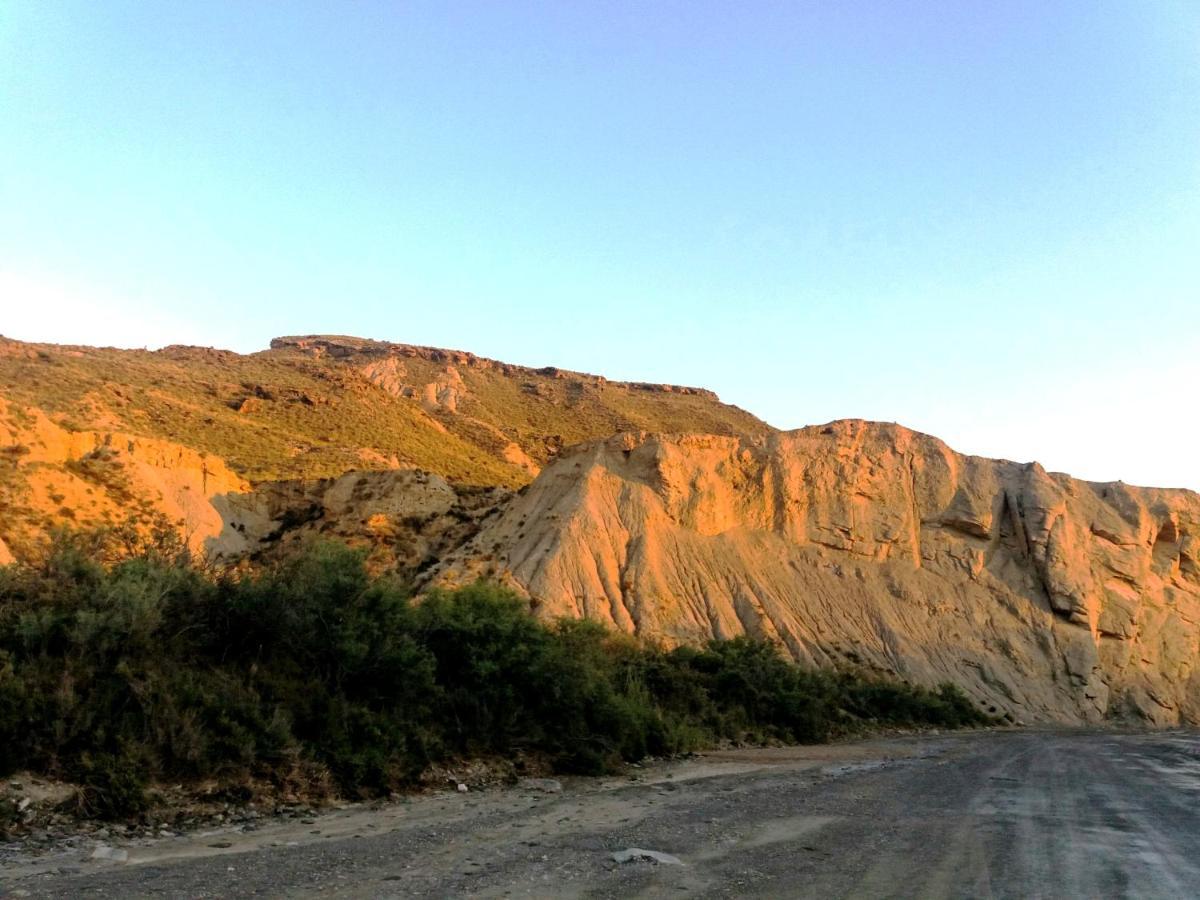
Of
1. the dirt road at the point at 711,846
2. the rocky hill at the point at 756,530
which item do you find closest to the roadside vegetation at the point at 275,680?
the dirt road at the point at 711,846

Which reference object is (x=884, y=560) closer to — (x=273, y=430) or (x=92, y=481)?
(x=92, y=481)

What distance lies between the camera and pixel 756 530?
142 feet

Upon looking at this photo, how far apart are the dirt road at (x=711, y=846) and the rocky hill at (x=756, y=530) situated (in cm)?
2050

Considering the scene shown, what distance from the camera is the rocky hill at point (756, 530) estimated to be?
121 feet

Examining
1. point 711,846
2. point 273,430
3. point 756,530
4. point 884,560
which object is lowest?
point 711,846

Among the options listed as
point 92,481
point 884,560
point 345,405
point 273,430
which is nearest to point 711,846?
point 92,481

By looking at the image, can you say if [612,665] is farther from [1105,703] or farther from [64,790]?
[1105,703]

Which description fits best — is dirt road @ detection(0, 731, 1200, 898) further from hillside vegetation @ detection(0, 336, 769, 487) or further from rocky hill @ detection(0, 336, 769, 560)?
hillside vegetation @ detection(0, 336, 769, 487)

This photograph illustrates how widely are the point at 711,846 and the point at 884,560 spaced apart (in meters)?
38.4

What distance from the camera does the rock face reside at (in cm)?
3784

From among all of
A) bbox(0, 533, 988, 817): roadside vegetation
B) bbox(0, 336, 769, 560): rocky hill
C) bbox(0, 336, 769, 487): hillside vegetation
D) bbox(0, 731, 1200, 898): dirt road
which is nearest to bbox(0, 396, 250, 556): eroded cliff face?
bbox(0, 336, 769, 560): rocky hill

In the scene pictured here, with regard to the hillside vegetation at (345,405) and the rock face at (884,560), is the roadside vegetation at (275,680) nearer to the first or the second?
the rock face at (884,560)

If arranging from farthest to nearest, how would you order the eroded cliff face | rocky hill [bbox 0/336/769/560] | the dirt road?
rocky hill [bbox 0/336/769/560] → the eroded cliff face → the dirt road

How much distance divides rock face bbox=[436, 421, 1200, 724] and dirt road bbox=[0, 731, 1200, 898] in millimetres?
21611
